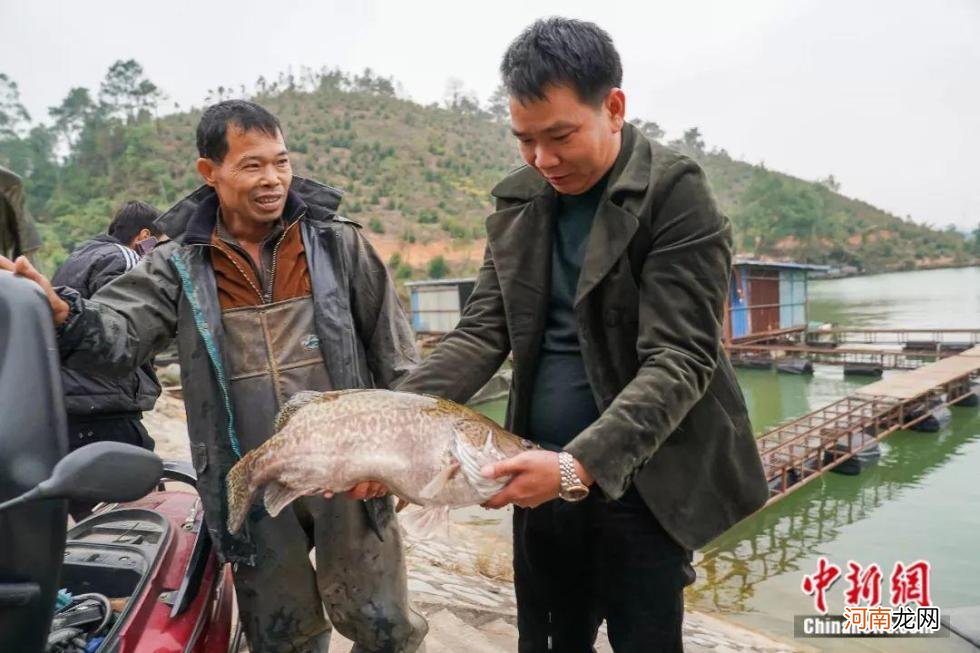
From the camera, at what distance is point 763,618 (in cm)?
837

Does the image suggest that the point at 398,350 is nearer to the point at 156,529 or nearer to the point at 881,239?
the point at 156,529

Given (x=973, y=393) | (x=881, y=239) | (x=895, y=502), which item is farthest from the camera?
(x=881, y=239)

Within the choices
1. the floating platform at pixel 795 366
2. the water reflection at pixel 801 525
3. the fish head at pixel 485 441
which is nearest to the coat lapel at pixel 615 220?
the fish head at pixel 485 441

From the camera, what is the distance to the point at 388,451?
2.08 m

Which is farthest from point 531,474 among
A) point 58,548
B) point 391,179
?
point 391,179

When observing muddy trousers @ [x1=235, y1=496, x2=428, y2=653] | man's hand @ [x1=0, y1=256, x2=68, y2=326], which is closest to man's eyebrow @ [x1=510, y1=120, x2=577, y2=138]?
man's hand @ [x1=0, y1=256, x2=68, y2=326]

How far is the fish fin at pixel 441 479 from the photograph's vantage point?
2008mm

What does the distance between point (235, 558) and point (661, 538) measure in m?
1.52

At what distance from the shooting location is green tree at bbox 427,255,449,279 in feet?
128

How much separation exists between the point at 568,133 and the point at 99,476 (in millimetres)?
1407

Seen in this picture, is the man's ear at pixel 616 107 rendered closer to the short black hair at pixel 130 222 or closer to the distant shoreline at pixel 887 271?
the short black hair at pixel 130 222

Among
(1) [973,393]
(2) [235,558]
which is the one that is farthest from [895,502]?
(2) [235,558]

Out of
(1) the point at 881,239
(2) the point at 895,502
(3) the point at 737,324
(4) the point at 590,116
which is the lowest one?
(2) the point at 895,502

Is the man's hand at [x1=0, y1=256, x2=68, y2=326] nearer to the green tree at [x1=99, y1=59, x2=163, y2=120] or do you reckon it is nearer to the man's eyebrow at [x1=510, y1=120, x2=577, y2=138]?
the man's eyebrow at [x1=510, y1=120, x2=577, y2=138]
